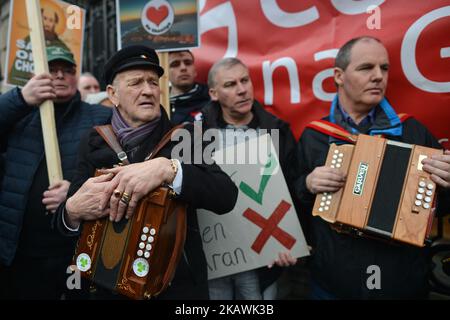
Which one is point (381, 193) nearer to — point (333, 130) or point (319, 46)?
point (333, 130)

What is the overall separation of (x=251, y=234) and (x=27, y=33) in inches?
82.2

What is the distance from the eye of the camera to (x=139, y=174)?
1.53 meters

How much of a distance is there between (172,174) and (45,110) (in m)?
1.13

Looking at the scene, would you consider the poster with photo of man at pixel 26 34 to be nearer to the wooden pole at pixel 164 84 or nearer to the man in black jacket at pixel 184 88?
the wooden pole at pixel 164 84

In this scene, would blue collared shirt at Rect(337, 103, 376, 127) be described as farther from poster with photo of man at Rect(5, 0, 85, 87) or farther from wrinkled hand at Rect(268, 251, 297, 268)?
poster with photo of man at Rect(5, 0, 85, 87)

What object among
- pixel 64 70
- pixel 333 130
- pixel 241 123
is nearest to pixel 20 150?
pixel 64 70

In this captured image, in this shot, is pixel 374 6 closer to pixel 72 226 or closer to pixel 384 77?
pixel 384 77

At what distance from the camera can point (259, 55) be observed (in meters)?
3.02

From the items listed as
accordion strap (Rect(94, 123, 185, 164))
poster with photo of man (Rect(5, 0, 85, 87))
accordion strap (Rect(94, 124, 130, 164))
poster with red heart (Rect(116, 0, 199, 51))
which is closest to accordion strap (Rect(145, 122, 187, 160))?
accordion strap (Rect(94, 123, 185, 164))

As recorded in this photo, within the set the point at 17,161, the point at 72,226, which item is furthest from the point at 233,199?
the point at 17,161

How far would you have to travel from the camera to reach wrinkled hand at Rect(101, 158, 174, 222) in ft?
4.96

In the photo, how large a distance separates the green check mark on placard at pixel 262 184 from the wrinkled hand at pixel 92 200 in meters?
0.96

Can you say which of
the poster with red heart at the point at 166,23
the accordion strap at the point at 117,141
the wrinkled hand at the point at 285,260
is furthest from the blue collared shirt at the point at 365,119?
the poster with red heart at the point at 166,23

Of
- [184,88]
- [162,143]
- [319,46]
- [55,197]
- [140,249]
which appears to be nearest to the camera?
[140,249]
